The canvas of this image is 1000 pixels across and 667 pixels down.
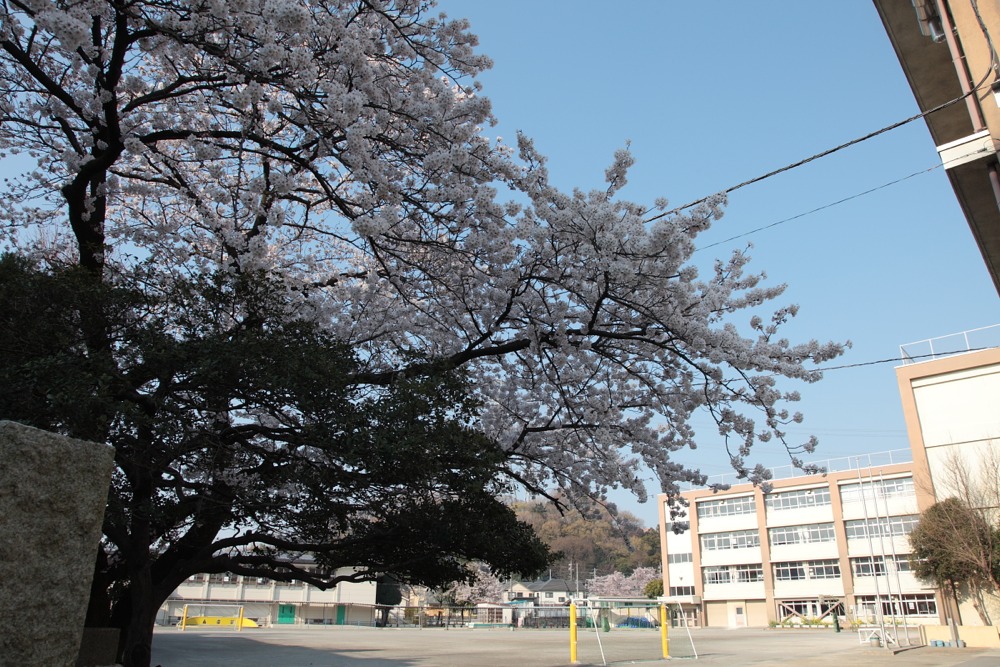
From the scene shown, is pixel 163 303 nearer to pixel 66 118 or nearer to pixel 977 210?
pixel 66 118

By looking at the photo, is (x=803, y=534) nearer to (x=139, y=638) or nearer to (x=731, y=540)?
(x=731, y=540)

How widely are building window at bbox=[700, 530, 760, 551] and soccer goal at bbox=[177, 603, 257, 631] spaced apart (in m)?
28.6

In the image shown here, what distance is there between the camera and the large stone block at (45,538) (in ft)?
8.57

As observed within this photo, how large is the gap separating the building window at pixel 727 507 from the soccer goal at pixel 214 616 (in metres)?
28.7

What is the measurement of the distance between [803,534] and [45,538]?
4283cm

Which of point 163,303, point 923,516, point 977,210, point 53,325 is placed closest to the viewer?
point 53,325

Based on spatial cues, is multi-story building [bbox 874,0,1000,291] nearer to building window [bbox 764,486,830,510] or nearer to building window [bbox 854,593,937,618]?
building window [bbox 854,593,937,618]

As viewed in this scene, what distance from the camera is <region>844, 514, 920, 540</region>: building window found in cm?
3344

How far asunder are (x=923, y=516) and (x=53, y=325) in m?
24.6

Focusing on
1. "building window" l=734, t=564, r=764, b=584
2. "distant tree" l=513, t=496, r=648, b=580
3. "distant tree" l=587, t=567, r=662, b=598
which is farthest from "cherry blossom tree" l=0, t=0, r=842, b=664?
"distant tree" l=513, t=496, r=648, b=580

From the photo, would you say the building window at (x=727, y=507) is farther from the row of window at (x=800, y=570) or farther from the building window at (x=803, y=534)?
the row of window at (x=800, y=570)

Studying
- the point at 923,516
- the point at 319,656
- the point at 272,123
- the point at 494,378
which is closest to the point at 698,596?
the point at 923,516

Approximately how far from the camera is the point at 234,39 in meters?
5.69

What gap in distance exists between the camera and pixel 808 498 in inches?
1531
